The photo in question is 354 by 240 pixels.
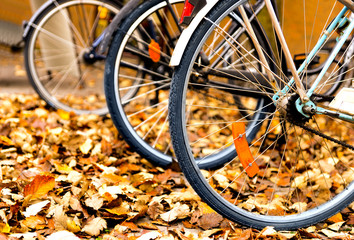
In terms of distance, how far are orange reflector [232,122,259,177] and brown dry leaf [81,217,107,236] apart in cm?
68

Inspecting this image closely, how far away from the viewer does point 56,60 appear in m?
3.79

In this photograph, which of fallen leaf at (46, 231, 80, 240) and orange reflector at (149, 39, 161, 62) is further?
orange reflector at (149, 39, 161, 62)

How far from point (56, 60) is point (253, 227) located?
9.55 ft

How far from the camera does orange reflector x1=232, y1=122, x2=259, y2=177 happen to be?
1.65 meters

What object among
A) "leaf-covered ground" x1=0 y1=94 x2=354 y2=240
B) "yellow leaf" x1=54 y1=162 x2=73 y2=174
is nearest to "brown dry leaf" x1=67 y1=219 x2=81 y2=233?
"leaf-covered ground" x1=0 y1=94 x2=354 y2=240

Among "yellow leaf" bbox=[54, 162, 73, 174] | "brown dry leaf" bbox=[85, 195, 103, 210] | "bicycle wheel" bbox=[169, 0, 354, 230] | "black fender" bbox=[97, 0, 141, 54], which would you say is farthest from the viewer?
"black fender" bbox=[97, 0, 141, 54]

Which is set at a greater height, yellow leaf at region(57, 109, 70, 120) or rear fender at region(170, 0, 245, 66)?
rear fender at region(170, 0, 245, 66)

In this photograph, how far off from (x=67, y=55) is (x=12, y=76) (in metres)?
1.12

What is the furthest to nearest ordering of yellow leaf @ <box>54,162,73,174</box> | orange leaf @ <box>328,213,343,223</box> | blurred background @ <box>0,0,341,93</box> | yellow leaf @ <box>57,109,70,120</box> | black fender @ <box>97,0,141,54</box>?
blurred background @ <box>0,0,341,93</box> → yellow leaf @ <box>57,109,70,120</box> → black fender @ <box>97,0,141,54</box> → yellow leaf @ <box>54,162,73,174</box> → orange leaf @ <box>328,213,343,223</box>

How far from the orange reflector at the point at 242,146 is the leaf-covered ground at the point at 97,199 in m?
0.28

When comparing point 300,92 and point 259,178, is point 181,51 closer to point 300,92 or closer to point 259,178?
point 300,92

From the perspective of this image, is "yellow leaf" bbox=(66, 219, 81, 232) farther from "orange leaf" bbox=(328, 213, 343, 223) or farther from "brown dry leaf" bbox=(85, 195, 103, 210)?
"orange leaf" bbox=(328, 213, 343, 223)

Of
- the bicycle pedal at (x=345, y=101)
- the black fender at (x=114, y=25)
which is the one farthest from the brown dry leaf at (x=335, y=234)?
the black fender at (x=114, y=25)

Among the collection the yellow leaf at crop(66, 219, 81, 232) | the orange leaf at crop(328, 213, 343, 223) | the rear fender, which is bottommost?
the yellow leaf at crop(66, 219, 81, 232)
